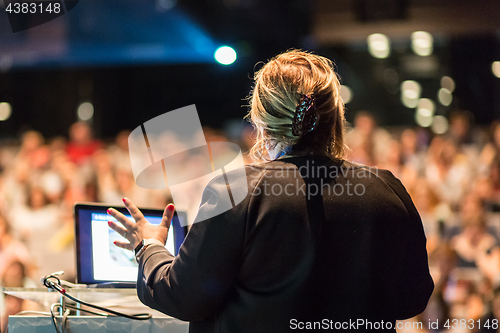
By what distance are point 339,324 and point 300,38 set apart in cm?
451

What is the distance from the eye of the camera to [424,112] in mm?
5215

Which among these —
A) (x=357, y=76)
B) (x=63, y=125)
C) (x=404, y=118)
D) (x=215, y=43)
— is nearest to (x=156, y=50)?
(x=215, y=43)

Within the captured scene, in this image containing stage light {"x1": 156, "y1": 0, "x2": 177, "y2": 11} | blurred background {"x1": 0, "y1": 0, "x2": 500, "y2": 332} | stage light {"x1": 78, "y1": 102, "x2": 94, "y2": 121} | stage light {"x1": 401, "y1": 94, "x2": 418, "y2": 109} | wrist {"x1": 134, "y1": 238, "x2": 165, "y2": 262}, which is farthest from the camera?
stage light {"x1": 78, "y1": 102, "x2": 94, "y2": 121}

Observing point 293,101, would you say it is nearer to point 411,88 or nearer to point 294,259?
point 294,259

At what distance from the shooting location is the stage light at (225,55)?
509cm

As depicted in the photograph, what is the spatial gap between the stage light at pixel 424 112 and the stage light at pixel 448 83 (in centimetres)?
24

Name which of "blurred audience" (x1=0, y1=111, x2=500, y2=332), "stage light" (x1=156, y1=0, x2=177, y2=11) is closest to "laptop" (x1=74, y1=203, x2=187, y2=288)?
"blurred audience" (x1=0, y1=111, x2=500, y2=332)

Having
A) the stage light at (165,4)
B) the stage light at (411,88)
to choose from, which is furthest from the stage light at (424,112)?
the stage light at (165,4)

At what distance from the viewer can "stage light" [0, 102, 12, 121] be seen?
5.38 meters

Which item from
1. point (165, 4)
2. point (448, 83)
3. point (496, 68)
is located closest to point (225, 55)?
point (165, 4)

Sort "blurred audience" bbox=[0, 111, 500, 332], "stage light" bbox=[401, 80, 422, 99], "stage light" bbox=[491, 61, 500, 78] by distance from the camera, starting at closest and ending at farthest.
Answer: "blurred audience" bbox=[0, 111, 500, 332] < "stage light" bbox=[491, 61, 500, 78] < "stage light" bbox=[401, 80, 422, 99]

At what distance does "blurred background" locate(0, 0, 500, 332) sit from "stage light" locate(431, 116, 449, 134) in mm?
25

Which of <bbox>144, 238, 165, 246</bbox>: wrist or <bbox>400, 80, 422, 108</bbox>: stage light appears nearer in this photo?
<bbox>144, 238, 165, 246</bbox>: wrist

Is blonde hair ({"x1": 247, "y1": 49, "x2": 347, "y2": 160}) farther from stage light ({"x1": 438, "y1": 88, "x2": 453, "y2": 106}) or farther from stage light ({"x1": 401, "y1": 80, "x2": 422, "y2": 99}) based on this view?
stage light ({"x1": 401, "y1": 80, "x2": 422, "y2": 99})
